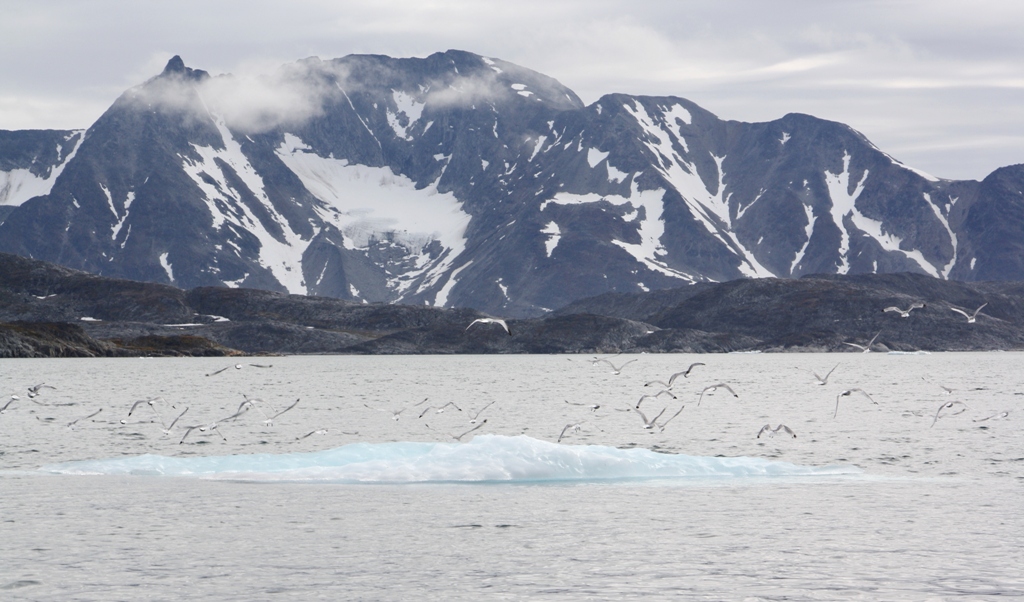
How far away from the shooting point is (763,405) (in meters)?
106

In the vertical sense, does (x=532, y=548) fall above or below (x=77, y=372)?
above

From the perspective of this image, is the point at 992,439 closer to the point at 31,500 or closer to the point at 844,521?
the point at 844,521

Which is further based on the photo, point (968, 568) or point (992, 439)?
point (992, 439)

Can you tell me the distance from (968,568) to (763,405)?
79364 mm

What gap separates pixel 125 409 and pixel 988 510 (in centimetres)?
7832

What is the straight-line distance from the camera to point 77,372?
184m

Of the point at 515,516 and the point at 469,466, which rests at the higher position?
the point at 515,516

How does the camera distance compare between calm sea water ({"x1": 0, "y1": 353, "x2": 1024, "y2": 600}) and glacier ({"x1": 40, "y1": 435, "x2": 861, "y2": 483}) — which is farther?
glacier ({"x1": 40, "y1": 435, "x2": 861, "y2": 483})

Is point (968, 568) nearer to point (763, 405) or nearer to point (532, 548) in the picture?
point (532, 548)

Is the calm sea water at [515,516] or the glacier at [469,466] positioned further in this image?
the glacier at [469,466]

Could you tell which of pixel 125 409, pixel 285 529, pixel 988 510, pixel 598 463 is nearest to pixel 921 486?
pixel 988 510

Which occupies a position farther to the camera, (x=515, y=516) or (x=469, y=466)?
(x=469, y=466)

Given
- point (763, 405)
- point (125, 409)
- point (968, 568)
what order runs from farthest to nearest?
point (763, 405) → point (125, 409) → point (968, 568)

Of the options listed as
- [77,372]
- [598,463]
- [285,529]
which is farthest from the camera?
[77,372]
